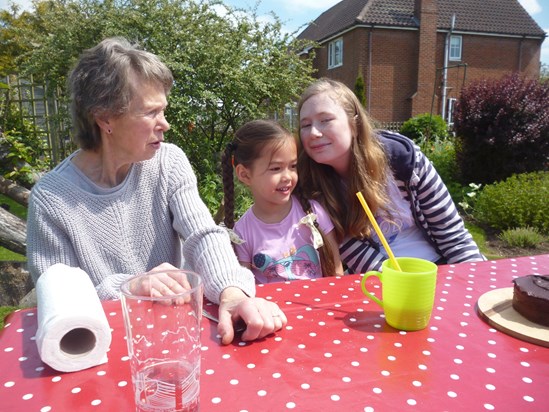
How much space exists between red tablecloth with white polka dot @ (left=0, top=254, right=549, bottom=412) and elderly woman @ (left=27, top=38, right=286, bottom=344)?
1.19 feet

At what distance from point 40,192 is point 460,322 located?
1481 millimetres

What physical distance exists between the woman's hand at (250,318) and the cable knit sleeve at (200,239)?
133mm

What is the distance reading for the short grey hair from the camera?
1.66 metres

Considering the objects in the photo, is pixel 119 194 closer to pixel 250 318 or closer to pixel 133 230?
pixel 133 230

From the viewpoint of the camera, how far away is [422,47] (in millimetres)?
19969

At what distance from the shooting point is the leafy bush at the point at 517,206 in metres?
5.79

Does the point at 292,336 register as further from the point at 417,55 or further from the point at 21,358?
the point at 417,55

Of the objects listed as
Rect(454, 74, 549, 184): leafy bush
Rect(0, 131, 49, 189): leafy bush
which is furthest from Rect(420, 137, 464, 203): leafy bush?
Rect(0, 131, 49, 189): leafy bush

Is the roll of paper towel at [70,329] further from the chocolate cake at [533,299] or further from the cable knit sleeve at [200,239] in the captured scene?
the chocolate cake at [533,299]

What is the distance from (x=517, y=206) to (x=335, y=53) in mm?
18183

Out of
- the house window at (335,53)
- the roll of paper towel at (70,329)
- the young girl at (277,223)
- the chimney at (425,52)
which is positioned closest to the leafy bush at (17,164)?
→ the young girl at (277,223)

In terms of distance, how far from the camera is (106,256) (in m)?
1.73

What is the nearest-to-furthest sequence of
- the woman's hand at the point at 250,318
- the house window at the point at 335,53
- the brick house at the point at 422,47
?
the woman's hand at the point at 250,318 < the brick house at the point at 422,47 < the house window at the point at 335,53

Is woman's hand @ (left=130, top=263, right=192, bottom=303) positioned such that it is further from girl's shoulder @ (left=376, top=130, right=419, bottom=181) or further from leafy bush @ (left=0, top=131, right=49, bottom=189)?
leafy bush @ (left=0, top=131, right=49, bottom=189)
